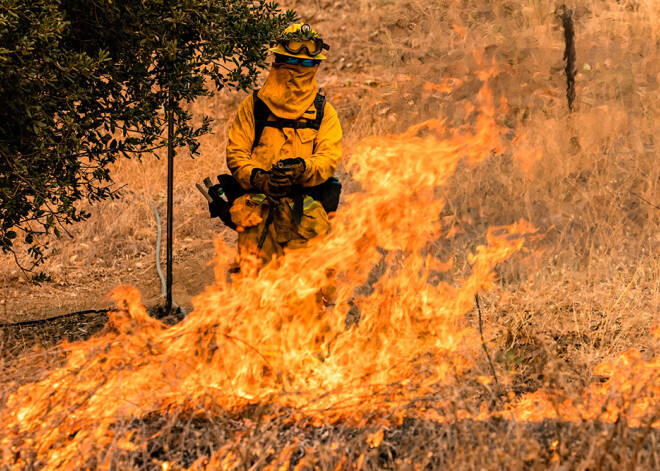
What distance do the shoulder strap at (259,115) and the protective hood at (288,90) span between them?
0.14ft

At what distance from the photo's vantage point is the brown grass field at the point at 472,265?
366 cm

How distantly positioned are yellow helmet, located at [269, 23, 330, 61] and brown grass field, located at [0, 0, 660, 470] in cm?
146

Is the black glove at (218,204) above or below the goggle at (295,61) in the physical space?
below

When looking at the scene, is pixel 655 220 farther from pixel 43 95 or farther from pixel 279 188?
pixel 43 95

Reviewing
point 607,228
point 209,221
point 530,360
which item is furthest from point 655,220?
point 209,221

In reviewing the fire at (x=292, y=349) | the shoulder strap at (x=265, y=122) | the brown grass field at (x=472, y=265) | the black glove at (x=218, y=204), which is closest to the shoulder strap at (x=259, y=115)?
the shoulder strap at (x=265, y=122)

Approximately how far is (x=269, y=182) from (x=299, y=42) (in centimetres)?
101

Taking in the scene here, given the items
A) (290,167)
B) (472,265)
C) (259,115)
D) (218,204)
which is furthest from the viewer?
(472,265)

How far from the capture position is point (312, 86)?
5238 mm

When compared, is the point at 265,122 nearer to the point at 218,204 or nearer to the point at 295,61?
the point at 295,61

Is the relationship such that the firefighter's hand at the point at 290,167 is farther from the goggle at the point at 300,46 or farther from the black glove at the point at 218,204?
the goggle at the point at 300,46

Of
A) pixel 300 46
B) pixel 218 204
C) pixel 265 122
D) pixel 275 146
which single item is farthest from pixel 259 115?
pixel 218 204

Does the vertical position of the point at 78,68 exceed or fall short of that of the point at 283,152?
it exceeds it

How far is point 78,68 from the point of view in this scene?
4.84 m
